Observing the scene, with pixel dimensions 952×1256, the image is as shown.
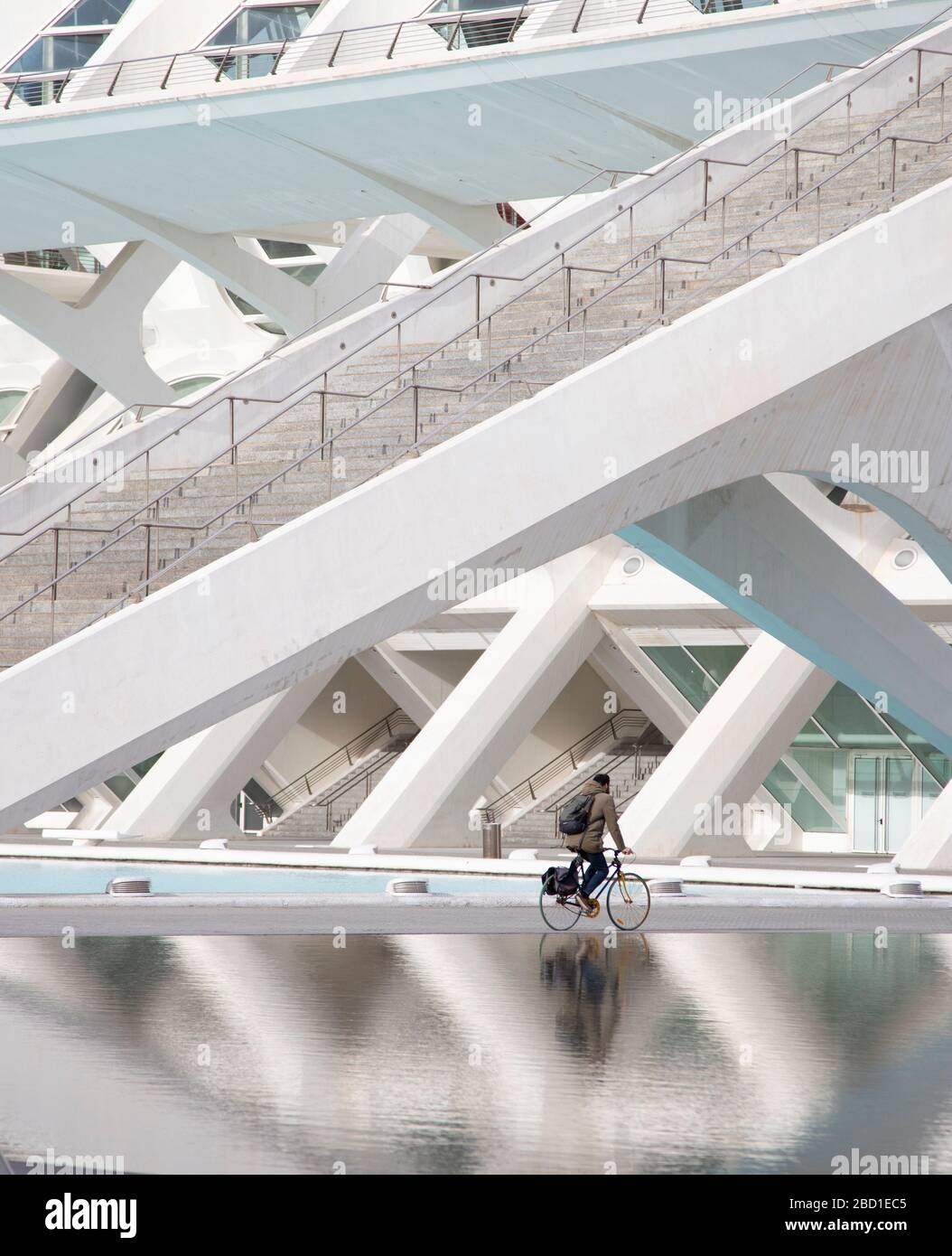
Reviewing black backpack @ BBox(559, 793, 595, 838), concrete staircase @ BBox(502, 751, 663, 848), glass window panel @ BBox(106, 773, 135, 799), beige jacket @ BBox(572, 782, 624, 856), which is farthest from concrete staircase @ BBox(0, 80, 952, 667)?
glass window panel @ BBox(106, 773, 135, 799)

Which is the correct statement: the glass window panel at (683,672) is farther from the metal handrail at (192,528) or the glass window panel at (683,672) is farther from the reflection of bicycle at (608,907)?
the reflection of bicycle at (608,907)

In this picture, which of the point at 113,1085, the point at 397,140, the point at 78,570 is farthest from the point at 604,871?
the point at 397,140

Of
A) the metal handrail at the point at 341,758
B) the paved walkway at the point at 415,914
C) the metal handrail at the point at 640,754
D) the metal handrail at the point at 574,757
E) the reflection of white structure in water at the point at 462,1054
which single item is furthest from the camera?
the metal handrail at the point at 341,758

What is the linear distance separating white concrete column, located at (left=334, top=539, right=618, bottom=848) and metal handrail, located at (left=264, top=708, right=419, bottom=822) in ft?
24.5

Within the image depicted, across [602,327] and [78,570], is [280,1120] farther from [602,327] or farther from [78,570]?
[602,327]

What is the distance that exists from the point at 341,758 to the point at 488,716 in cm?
890

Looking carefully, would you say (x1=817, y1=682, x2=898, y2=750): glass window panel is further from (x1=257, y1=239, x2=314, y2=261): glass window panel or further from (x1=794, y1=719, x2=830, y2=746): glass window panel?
(x1=257, y1=239, x2=314, y2=261): glass window panel

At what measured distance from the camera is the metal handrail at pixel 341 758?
32.4 m

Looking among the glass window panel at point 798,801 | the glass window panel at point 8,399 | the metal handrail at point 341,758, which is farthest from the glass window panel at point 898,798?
the glass window panel at point 8,399

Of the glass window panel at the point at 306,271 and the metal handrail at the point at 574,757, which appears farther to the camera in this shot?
the glass window panel at the point at 306,271

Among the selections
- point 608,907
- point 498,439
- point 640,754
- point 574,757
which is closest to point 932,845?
point 640,754

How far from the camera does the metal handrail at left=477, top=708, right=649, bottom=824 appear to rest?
30016 millimetres

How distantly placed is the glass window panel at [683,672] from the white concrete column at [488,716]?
1.67m

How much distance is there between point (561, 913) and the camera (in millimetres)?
12633
